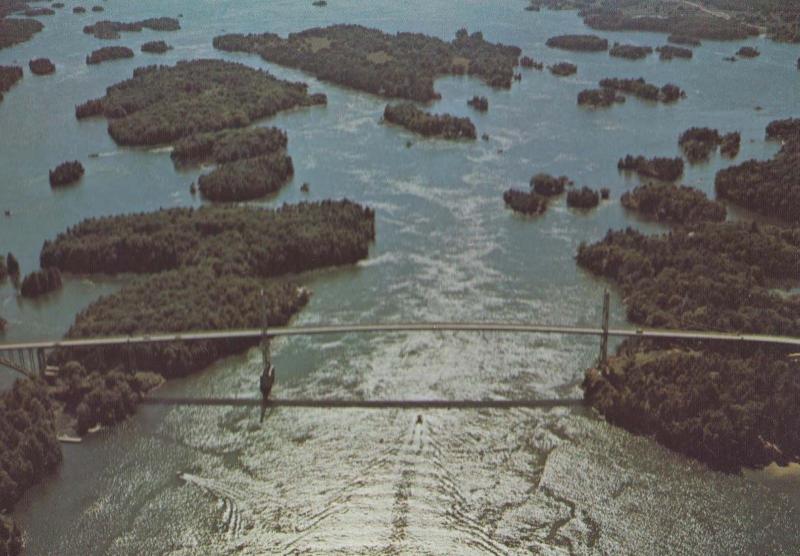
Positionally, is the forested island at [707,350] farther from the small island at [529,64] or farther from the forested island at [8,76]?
the forested island at [8,76]

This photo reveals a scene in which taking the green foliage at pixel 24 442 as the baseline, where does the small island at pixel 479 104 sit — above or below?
above

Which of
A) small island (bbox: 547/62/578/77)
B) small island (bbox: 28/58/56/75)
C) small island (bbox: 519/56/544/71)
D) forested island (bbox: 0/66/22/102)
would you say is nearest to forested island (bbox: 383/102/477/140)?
small island (bbox: 547/62/578/77)

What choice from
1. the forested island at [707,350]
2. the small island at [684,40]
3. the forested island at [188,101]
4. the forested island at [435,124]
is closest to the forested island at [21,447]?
the forested island at [707,350]

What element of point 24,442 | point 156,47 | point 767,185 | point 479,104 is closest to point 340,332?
point 24,442

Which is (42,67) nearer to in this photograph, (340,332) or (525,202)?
(525,202)

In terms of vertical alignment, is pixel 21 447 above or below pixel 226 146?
below

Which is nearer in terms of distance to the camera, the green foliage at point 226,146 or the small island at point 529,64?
the green foliage at point 226,146

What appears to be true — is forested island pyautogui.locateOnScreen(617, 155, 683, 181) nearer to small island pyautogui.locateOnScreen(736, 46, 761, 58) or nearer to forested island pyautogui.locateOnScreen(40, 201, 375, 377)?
forested island pyautogui.locateOnScreen(40, 201, 375, 377)
